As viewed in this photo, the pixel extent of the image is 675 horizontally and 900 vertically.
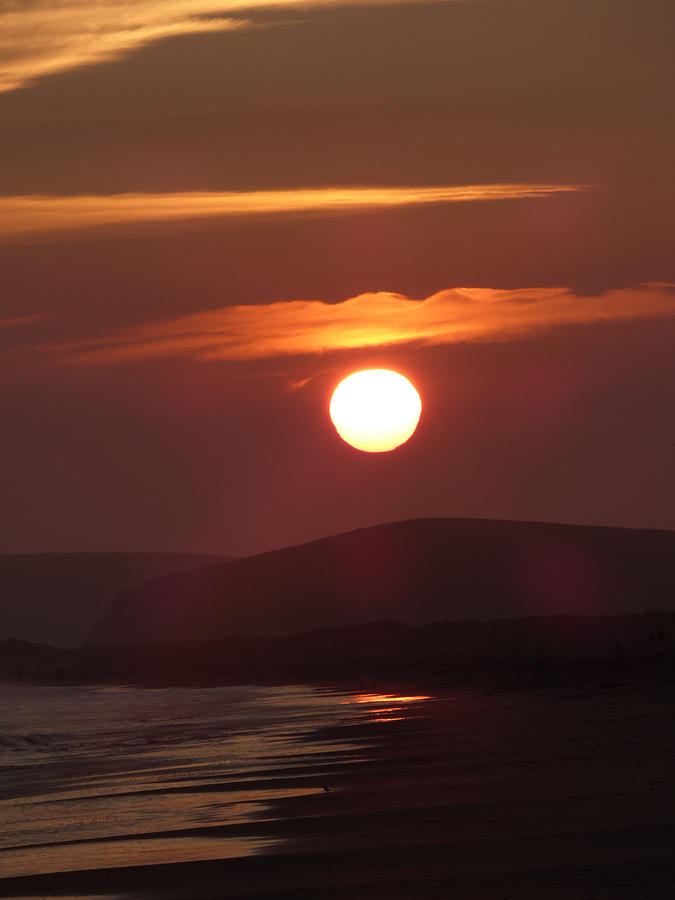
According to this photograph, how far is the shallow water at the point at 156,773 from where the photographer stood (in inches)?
473

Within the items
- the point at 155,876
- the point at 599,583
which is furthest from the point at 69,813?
the point at 599,583

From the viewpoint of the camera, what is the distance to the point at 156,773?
18641 millimetres

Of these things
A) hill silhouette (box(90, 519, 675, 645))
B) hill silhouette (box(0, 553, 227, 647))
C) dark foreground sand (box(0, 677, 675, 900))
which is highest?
hill silhouette (box(0, 553, 227, 647))

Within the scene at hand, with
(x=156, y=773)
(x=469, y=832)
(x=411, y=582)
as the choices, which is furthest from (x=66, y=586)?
(x=469, y=832)

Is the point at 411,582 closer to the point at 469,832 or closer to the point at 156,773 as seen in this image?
the point at 156,773

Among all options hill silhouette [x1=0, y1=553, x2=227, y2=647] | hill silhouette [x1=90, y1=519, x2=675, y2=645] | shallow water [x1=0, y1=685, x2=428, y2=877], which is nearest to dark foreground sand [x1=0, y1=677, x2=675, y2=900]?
shallow water [x1=0, y1=685, x2=428, y2=877]

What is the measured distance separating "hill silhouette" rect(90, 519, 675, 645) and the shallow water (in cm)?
5601

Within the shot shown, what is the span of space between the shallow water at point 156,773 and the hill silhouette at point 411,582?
5601cm

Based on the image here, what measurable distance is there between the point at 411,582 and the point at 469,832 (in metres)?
87.1

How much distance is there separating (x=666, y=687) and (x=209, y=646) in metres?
58.7

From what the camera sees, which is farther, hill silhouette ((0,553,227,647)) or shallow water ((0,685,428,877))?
hill silhouette ((0,553,227,647))

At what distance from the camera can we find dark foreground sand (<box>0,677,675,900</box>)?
9.22m

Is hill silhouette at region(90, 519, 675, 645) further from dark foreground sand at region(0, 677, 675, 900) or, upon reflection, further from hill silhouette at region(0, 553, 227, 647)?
dark foreground sand at region(0, 677, 675, 900)

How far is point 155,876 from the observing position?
34.2ft
